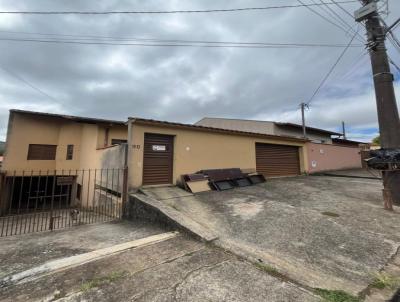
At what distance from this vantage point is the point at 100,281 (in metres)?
→ 2.87

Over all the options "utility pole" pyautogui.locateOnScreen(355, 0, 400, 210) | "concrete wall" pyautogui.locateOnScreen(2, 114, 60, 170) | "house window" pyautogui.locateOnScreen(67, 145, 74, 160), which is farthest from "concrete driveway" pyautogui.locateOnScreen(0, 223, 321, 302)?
"concrete wall" pyautogui.locateOnScreen(2, 114, 60, 170)

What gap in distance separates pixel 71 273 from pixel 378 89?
914 centimetres

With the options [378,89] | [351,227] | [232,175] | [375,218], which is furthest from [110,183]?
[378,89]

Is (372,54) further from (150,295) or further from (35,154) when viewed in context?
(35,154)

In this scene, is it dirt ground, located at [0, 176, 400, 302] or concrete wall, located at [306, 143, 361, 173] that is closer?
dirt ground, located at [0, 176, 400, 302]

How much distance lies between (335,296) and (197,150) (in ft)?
23.1

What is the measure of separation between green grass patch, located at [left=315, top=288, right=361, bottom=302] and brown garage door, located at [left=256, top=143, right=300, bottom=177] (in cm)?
900

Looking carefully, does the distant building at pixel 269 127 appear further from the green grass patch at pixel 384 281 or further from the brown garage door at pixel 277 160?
the green grass patch at pixel 384 281

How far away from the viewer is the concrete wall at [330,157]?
14.5 m

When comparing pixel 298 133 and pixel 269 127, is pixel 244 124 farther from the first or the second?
pixel 298 133

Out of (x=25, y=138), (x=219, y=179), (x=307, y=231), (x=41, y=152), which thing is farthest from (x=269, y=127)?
(x=25, y=138)

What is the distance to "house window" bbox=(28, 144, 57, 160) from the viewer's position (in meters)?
14.5

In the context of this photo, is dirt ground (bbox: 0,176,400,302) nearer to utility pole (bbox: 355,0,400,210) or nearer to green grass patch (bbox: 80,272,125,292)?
green grass patch (bbox: 80,272,125,292)

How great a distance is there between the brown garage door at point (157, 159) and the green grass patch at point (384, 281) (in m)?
6.40
